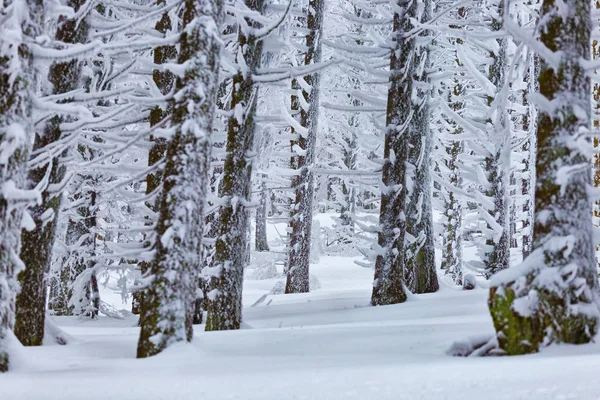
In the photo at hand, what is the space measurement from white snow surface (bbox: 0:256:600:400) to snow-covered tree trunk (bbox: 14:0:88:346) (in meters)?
0.46

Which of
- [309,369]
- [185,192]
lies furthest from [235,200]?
[309,369]

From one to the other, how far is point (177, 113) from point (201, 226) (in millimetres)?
1244

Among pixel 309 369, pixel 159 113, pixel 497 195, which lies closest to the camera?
pixel 309 369

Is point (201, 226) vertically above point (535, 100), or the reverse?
point (535, 100)

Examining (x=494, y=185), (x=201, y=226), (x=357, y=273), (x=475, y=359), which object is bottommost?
(x=357, y=273)

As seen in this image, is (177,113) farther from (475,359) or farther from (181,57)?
(475,359)

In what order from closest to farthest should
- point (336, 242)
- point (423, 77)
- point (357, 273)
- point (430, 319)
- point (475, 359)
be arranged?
point (475, 359)
point (430, 319)
point (423, 77)
point (357, 273)
point (336, 242)

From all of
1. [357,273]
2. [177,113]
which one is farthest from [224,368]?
[357,273]

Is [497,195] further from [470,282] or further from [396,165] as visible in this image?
[396,165]

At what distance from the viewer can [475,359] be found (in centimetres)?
538

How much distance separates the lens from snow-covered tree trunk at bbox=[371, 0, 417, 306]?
→ 11.7m

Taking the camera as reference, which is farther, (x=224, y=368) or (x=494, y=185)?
(x=494, y=185)

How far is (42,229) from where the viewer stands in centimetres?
765

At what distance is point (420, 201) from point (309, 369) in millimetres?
9472
